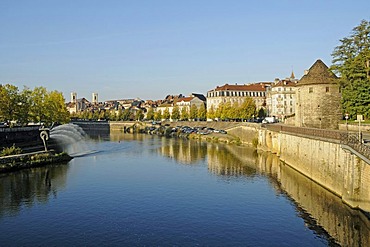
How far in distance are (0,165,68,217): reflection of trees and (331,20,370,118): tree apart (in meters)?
28.1

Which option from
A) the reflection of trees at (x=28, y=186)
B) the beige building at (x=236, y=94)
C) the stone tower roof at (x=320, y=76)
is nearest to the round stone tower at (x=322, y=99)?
the stone tower roof at (x=320, y=76)

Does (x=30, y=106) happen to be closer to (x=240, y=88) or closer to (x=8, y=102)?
(x=8, y=102)

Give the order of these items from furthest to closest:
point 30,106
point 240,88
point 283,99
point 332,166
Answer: point 240,88, point 283,99, point 30,106, point 332,166

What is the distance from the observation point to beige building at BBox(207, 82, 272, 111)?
373 ft

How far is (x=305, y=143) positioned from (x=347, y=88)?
9.77 metres

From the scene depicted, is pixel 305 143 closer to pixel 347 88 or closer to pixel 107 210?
pixel 347 88

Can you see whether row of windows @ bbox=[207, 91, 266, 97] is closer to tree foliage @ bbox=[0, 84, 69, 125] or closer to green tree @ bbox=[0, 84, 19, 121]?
tree foliage @ bbox=[0, 84, 69, 125]

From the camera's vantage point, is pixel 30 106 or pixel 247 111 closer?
pixel 30 106

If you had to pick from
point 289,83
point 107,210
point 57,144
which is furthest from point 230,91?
point 107,210

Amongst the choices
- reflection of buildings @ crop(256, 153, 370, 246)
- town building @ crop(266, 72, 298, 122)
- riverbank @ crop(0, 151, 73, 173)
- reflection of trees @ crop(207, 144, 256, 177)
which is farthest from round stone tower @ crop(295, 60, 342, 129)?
town building @ crop(266, 72, 298, 122)

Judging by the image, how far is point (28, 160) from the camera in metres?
37.8

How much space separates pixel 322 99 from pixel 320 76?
7.74ft

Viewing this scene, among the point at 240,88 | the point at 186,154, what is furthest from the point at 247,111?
the point at 186,154

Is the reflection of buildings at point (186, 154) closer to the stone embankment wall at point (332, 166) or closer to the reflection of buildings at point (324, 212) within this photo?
the stone embankment wall at point (332, 166)
